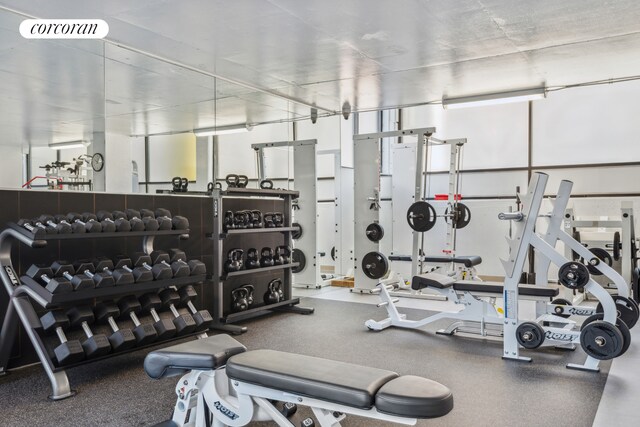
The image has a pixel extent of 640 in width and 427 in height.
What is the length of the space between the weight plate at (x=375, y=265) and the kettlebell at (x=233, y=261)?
5.64 ft

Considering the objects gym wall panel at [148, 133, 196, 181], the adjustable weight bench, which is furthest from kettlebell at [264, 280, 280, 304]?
the adjustable weight bench

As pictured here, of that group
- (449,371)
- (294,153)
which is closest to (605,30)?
(449,371)

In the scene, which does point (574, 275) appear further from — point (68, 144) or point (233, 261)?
point (68, 144)

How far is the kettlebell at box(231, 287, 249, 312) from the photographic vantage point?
16.2 ft

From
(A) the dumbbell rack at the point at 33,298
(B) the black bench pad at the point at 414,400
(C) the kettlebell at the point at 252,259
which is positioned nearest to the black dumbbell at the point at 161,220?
(A) the dumbbell rack at the point at 33,298

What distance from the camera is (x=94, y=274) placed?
3.33 m

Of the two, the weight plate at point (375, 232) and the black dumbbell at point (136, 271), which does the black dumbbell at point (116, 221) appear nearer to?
the black dumbbell at point (136, 271)

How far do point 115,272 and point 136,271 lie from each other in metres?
0.15

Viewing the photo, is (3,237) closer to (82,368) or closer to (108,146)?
(82,368)

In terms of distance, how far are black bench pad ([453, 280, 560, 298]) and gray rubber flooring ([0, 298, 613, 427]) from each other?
0.47 meters

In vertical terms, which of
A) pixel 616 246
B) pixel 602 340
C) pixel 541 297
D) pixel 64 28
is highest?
pixel 64 28

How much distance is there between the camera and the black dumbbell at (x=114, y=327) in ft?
10.9

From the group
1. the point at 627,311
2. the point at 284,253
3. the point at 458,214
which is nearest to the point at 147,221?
the point at 284,253

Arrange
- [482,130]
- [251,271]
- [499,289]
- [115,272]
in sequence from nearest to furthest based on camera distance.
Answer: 1. [115,272]
2. [499,289]
3. [251,271]
4. [482,130]
